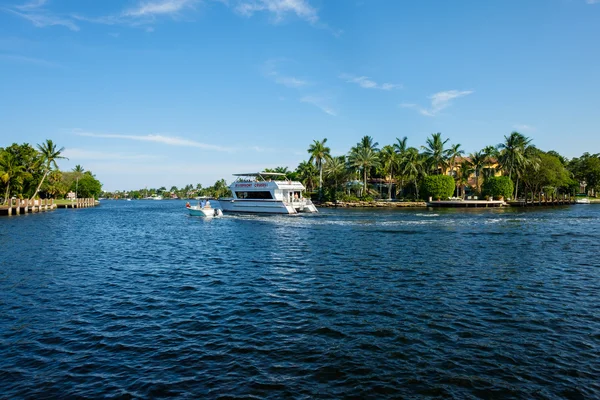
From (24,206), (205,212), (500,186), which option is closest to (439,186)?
(500,186)

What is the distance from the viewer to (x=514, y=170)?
90.5m

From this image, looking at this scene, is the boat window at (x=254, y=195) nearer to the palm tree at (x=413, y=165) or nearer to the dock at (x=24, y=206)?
the dock at (x=24, y=206)

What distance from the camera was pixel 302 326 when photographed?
1205 cm

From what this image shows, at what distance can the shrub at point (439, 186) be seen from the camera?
89938 mm

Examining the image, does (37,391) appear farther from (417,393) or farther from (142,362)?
(417,393)

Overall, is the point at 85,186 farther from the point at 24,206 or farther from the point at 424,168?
the point at 424,168

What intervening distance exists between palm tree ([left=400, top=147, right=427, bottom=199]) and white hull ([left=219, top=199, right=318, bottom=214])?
123ft

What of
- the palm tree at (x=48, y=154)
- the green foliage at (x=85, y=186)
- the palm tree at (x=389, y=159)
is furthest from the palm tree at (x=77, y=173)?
the palm tree at (x=389, y=159)

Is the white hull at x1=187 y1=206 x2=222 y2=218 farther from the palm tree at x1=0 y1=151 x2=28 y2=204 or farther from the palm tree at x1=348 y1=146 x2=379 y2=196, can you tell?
the palm tree at x1=348 y1=146 x2=379 y2=196

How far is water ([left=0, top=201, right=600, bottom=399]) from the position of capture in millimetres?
8484

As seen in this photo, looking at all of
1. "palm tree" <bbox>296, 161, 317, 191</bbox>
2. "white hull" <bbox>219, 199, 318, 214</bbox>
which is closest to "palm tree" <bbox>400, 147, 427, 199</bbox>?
"palm tree" <bbox>296, 161, 317, 191</bbox>

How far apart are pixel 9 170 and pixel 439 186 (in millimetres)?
86649

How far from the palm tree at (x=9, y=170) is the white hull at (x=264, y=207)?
121ft

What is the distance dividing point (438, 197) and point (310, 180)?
35.2m
